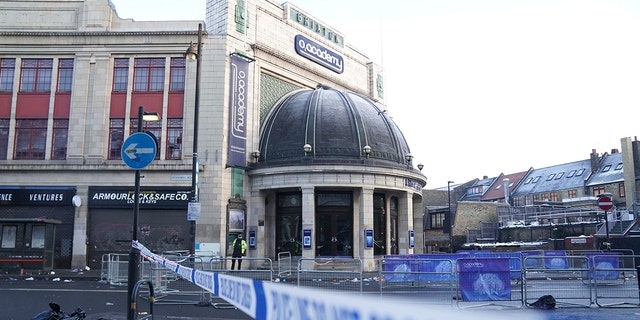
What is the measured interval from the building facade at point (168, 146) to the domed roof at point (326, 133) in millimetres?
91

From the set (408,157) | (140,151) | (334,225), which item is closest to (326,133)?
(334,225)

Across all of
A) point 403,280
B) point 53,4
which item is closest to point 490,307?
point 403,280

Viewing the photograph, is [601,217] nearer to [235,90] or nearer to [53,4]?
[235,90]

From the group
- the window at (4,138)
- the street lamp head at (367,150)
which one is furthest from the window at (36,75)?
the street lamp head at (367,150)

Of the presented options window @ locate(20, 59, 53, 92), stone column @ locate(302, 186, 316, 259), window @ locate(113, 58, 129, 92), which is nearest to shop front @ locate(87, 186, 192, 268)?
window @ locate(113, 58, 129, 92)

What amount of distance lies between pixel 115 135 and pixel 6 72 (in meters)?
7.28

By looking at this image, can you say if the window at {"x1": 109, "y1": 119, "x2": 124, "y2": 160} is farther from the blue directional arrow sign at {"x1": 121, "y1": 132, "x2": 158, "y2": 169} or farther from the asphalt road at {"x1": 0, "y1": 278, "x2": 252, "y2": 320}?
the blue directional arrow sign at {"x1": 121, "y1": 132, "x2": 158, "y2": 169}

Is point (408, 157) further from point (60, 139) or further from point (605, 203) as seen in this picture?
point (60, 139)

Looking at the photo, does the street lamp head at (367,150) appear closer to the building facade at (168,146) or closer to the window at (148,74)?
the building facade at (168,146)

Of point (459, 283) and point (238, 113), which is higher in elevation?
point (238, 113)

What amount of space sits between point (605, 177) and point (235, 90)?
5289 cm

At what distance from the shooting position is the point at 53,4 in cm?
2914

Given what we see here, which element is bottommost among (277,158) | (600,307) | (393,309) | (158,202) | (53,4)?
(600,307)

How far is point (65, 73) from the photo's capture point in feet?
95.9
